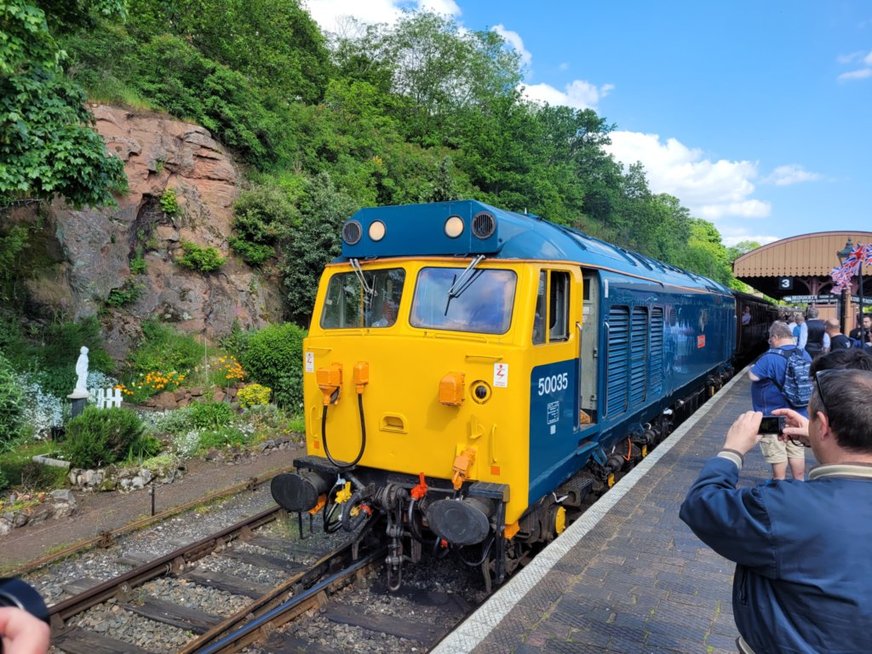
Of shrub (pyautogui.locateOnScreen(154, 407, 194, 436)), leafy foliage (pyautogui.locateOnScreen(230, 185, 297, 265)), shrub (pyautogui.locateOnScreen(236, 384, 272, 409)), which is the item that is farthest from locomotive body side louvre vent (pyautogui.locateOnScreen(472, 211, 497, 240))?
leafy foliage (pyautogui.locateOnScreen(230, 185, 297, 265))

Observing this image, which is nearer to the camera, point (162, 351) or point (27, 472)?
point (27, 472)

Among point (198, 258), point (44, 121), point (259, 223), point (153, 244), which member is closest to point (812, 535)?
point (44, 121)

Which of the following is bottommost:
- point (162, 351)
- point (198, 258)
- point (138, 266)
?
point (162, 351)

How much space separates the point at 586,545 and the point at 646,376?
10.7ft

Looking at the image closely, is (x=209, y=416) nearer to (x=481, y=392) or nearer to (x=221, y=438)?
(x=221, y=438)

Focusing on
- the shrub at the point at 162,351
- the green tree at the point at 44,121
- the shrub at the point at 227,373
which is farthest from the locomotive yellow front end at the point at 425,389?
the shrub at the point at 162,351

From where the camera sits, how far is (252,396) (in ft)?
40.2

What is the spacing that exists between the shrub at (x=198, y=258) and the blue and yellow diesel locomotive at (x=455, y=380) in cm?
1071

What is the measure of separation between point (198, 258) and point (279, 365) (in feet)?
14.5

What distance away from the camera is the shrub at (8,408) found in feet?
26.2

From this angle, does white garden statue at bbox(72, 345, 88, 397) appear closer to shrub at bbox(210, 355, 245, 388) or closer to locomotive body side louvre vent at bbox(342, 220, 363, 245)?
shrub at bbox(210, 355, 245, 388)

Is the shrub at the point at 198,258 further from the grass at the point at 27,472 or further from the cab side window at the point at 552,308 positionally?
the cab side window at the point at 552,308

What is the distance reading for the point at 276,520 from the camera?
22.8 ft

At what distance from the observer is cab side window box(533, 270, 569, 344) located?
4879mm
